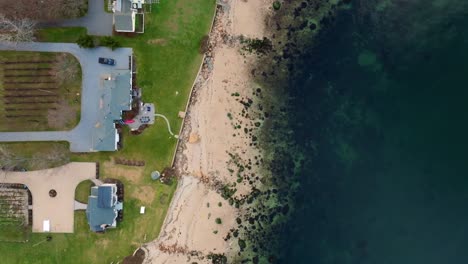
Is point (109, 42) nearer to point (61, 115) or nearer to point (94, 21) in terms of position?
point (94, 21)

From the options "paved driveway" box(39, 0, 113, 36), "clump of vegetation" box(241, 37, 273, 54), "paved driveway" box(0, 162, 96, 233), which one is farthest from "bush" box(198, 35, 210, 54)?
"paved driveway" box(0, 162, 96, 233)

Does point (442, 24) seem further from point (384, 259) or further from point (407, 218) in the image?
point (384, 259)

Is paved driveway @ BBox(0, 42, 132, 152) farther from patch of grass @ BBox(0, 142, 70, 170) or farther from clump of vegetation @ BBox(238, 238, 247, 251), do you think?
clump of vegetation @ BBox(238, 238, 247, 251)

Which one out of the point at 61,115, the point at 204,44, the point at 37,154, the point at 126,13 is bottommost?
the point at 37,154

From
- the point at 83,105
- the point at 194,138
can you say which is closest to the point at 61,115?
the point at 83,105

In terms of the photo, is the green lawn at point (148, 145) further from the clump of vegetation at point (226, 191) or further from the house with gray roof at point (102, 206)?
the clump of vegetation at point (226, 191)

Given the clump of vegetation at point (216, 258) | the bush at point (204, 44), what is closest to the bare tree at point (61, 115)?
the bush at point (204, 44)
